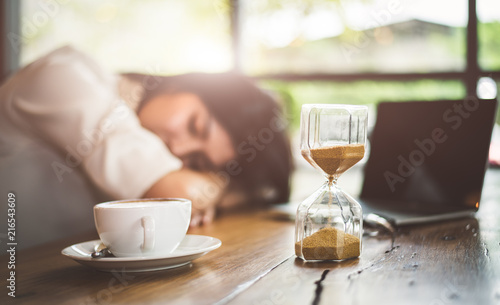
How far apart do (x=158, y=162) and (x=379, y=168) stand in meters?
0.56

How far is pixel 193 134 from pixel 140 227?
0.86m

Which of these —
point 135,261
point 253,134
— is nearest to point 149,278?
point 135,261

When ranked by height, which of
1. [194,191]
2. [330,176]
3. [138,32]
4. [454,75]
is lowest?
[194,191]

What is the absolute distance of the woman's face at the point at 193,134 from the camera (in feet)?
4.99

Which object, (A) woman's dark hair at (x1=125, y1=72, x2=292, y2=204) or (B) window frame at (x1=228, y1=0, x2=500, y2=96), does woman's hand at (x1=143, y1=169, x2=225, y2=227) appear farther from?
(B) window frame at (x1=228, y1=0, x2=500, y2=96)

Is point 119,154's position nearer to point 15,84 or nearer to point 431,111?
point 15,84

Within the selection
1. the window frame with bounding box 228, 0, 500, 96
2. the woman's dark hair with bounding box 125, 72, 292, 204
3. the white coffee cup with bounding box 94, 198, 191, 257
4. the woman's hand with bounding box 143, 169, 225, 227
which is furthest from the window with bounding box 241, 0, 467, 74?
the white coffee cup with bounding box 94, 198, 191, 257

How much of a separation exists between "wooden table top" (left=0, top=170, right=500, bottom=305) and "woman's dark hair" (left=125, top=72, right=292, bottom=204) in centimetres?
68

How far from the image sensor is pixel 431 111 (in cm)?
131

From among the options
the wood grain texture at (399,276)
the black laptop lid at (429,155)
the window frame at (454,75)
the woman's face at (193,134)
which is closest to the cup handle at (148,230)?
the wood grain texture at (399,276)

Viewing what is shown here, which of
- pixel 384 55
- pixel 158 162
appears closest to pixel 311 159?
pixel 158 162

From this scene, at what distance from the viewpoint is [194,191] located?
1.33 meters

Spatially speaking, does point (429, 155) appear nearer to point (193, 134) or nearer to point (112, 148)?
point (193, 134)

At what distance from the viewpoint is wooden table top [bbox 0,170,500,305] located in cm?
58
